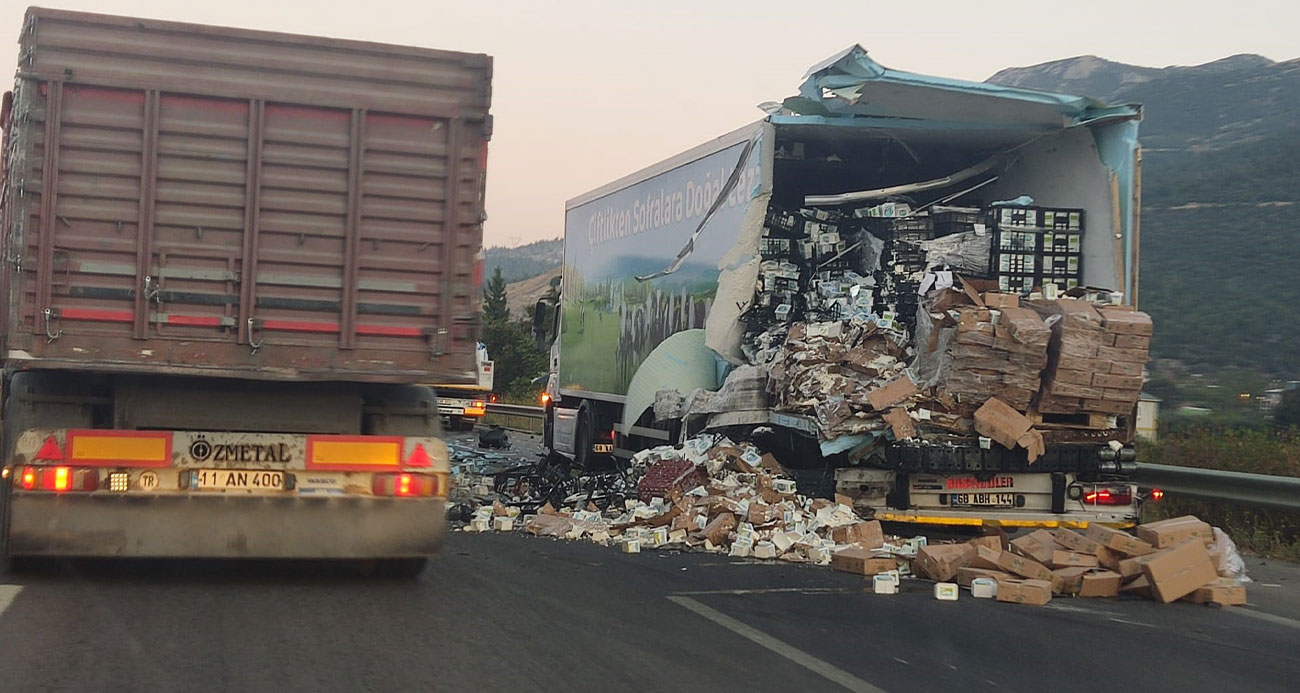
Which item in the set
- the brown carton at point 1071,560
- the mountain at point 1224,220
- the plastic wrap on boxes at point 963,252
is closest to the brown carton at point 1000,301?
the plastic wrap on boxes at point 963,252

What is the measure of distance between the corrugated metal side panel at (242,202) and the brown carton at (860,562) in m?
3.23

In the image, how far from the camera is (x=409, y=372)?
7.79 meters

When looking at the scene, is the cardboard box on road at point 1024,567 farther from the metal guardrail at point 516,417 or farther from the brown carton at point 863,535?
the metal guardrail at point 516,417

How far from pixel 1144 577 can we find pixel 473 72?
523 cm

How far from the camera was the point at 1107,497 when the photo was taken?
1075cm

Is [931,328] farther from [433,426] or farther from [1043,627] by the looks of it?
[433,426]

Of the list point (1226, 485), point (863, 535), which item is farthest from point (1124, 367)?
point (863, 535)

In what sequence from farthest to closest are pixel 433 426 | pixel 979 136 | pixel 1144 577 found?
pixel 979 136
pixel 1144 577
pixel 433 426

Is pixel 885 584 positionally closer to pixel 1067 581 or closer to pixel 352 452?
pixel 1067 581

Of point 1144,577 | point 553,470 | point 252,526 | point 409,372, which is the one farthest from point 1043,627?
point 553,470

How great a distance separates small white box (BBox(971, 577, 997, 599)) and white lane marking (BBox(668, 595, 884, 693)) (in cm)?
191

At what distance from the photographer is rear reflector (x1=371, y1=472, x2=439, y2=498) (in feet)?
26.0

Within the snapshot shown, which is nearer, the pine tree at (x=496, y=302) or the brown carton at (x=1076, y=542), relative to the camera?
the brown carton at (x=1076, y=542)

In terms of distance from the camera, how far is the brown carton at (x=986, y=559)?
9031 mm
